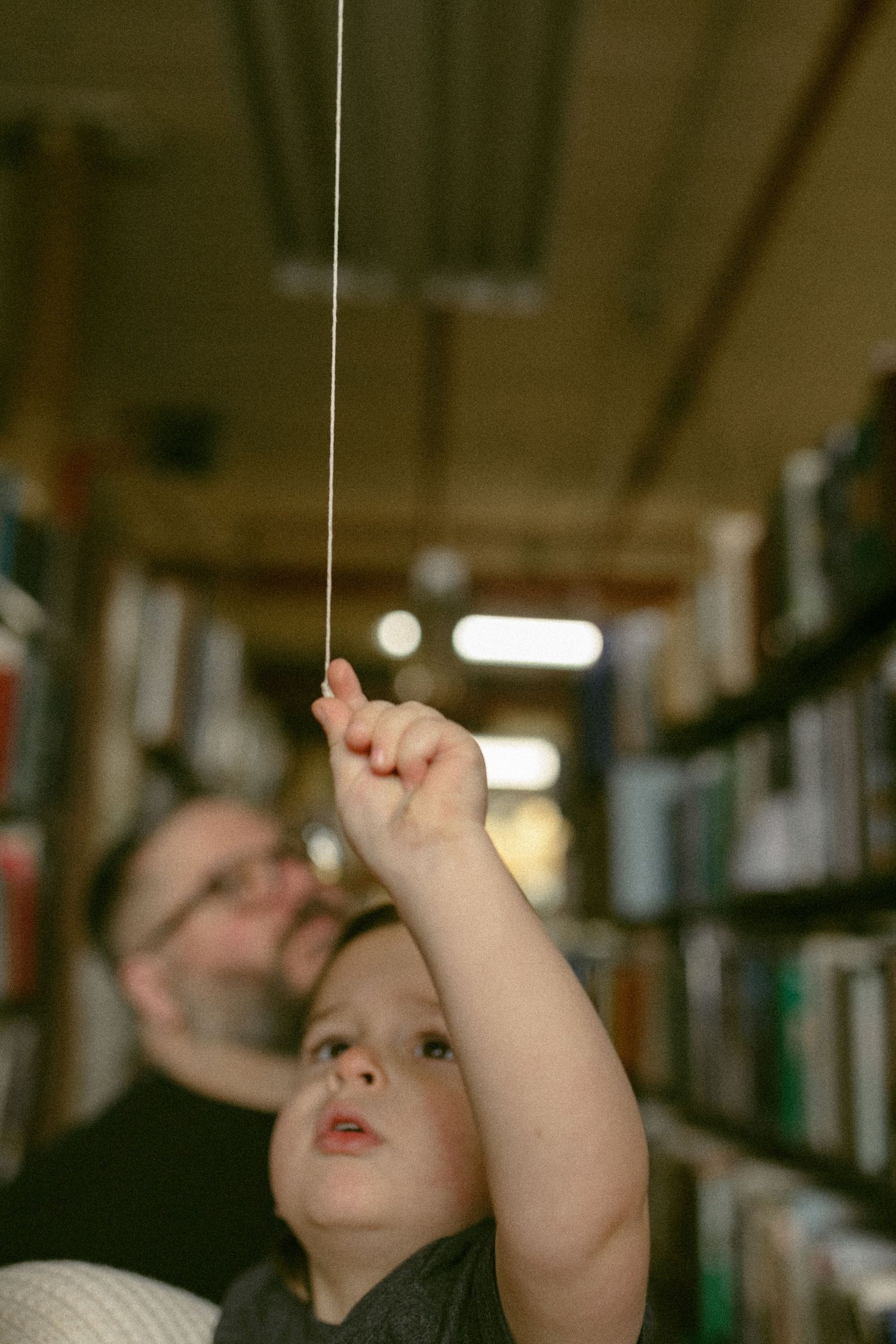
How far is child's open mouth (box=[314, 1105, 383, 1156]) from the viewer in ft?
2.51

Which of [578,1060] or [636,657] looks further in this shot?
[636,657]

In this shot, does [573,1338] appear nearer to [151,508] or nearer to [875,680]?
[875,680]

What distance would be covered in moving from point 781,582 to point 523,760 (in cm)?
684

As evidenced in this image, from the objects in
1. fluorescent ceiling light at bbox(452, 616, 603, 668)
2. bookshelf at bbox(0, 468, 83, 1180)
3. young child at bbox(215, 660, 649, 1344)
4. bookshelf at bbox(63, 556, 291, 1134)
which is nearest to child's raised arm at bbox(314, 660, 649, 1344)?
young child at bbox(215, 660, 649, 1344)

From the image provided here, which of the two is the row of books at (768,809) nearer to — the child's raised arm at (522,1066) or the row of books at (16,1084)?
the child's raised arm at (522,1066)

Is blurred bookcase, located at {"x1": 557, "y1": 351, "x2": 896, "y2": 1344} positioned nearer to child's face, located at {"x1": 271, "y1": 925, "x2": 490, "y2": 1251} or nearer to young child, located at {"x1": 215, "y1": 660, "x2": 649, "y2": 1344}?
child's face, located at {"x1": 271, "y1": 925, "x2": 490, "y2": 1251}

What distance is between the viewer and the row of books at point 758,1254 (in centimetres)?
160

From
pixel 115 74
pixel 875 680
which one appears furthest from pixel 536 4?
pixel 115 74

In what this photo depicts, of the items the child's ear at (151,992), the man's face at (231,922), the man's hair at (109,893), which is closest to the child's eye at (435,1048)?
the man's face at (231,922)

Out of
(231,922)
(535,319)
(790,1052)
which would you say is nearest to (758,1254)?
(790,1052)

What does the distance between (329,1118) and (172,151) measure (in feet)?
10.3

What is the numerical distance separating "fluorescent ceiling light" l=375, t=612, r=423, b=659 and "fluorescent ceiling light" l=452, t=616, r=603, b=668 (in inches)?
19.2

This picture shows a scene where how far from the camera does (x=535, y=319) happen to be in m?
4.06

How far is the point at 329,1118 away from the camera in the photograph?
2.57ft
